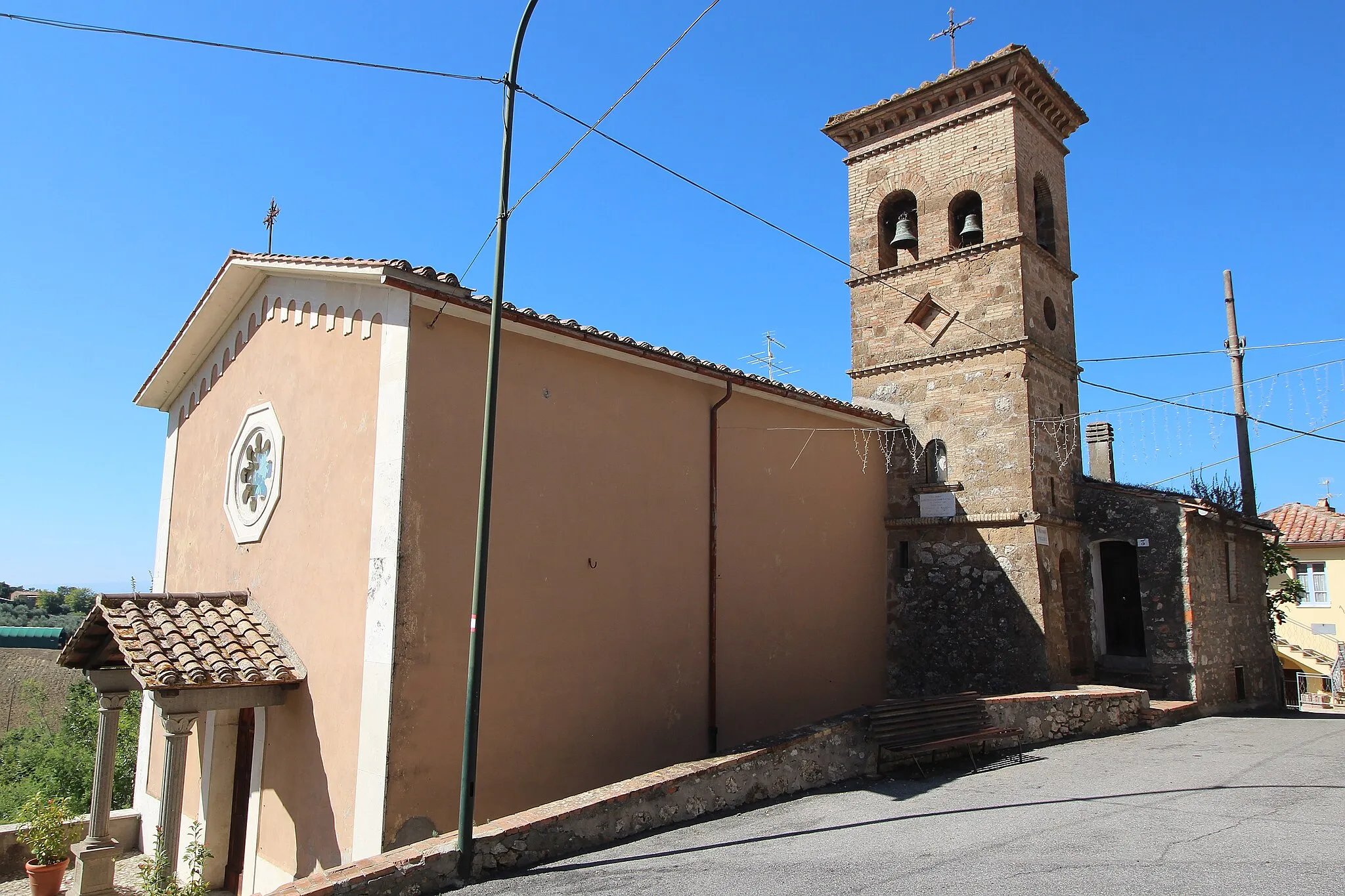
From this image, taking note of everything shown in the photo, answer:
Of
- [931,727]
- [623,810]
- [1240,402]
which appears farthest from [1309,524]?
[623,810]

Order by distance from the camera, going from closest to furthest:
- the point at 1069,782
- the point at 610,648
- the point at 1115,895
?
the point at 1115,895 < the point at 1069,782 < the point at 610,648

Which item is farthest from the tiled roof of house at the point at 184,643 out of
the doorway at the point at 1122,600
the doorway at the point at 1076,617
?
the doorway at the point at 1122,600

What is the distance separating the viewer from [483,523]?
19.2ft

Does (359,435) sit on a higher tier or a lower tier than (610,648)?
higher

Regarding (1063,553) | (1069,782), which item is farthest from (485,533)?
(1063,553)

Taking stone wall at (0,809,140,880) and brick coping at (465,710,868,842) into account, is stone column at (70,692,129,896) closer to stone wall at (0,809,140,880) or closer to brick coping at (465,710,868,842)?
stone wall at (0,809,140,880)

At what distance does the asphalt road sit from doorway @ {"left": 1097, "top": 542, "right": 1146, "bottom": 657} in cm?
599

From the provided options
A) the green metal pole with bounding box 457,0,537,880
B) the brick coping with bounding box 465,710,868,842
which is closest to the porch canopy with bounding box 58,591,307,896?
the brick coping with bounding box 465,710,868,842

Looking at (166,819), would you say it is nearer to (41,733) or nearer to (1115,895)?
(1115,895)

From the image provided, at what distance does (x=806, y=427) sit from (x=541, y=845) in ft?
24.2

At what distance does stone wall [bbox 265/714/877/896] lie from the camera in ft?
18.0

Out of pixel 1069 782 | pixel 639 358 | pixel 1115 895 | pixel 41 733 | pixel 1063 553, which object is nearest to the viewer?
pixel 1115 895

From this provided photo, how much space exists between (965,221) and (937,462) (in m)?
3.91

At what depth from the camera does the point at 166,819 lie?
24.6 ft
